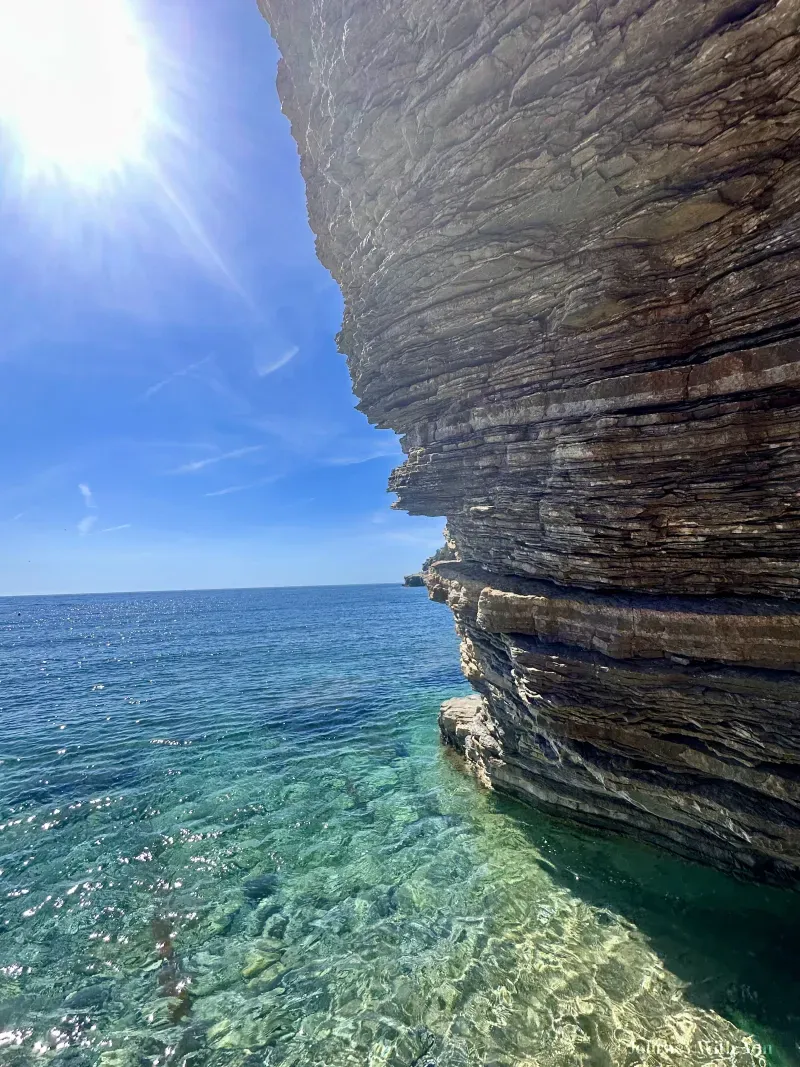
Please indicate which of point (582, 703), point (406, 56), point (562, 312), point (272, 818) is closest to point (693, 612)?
point (582, 703)

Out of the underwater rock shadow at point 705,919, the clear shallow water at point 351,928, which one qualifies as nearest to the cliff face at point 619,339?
the underwater rock shadow at point 705,919

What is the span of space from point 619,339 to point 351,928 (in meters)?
19.1

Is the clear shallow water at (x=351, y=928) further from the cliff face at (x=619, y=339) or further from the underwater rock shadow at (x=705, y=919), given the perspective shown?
the cliff face at (x=619, y=339)

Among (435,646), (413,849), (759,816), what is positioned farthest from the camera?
(435,646)

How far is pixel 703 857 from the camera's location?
13.6 meters

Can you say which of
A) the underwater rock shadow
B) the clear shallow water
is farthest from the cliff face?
the clear shallow water

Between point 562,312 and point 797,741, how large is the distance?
13.9m

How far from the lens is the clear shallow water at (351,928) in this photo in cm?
932

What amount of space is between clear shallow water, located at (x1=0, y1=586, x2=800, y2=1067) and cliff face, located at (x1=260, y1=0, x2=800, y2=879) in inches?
103

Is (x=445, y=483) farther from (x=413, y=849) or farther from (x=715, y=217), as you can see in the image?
(x=413, y=849)

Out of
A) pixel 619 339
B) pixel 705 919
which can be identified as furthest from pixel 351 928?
pixel 619 339

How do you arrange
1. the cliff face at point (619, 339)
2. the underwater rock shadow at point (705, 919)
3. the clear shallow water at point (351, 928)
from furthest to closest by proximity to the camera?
the cliff face at point (619, 339)
the underwater rock shadow at point (705, 919)
the clear shallow water at point (351, 928)

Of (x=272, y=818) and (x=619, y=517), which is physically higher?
(x=619, y=517)

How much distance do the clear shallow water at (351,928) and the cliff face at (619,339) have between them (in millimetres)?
2604
